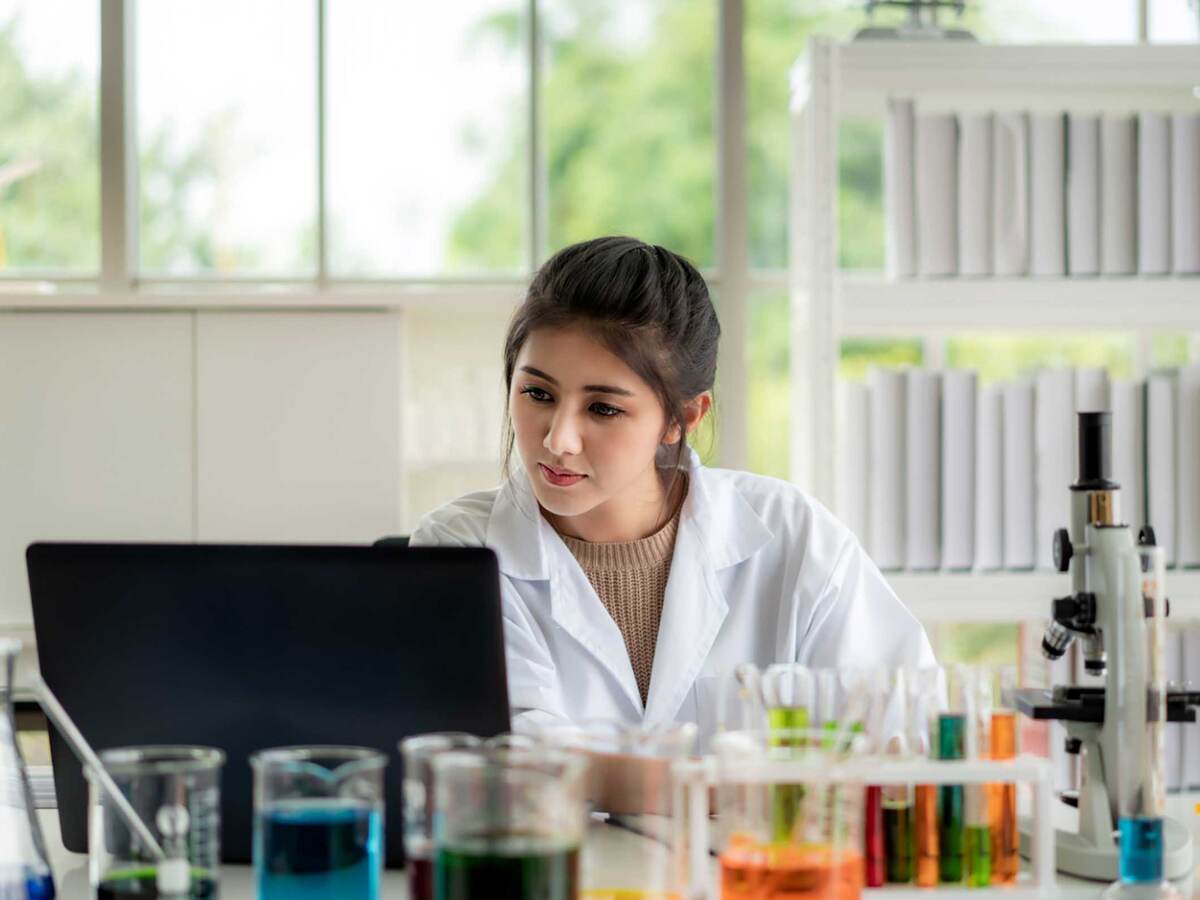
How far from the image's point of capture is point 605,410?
67.2 inches

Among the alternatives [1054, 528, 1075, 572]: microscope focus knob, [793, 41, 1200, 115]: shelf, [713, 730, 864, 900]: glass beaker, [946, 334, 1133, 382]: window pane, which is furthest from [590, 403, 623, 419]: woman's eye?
[946, 334, 1133, 382]: window pane

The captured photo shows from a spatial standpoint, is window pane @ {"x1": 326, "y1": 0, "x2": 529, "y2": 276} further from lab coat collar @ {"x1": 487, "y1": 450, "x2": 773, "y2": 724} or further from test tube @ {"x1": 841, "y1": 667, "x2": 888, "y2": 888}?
test tube @ {"x1": 841, "y1": 667, "x2": 888, "y2": 888}

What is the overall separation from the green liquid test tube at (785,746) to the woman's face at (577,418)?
70 cm

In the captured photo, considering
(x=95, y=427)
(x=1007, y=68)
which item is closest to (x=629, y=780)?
(x=1007, y=68)

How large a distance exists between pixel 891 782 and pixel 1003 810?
10 centimetres

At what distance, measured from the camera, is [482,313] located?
3.34 meters

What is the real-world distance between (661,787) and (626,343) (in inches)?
34.1

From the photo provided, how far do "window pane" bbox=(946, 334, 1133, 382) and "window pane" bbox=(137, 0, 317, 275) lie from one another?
1.72 m

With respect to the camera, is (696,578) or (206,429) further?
(206,429)

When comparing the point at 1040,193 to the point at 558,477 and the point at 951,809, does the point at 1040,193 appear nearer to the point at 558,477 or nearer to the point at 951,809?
the point at 558,477

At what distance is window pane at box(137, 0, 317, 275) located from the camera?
3.49 metres

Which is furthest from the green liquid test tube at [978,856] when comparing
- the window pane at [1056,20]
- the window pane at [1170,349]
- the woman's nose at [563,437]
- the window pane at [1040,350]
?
the window pane at [1056,20]

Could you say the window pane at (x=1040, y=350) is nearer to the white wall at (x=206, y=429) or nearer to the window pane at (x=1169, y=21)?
the window pane at (x=1169, y=21)

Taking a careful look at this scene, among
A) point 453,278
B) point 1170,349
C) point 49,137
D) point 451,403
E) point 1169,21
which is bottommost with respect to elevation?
point 451,403
